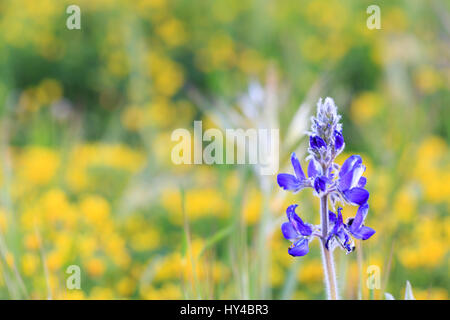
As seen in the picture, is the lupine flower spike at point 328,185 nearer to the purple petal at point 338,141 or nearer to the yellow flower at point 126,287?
the purple petal at point 338,141

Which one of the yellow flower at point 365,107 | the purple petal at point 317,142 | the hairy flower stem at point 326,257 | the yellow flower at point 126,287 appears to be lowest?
the yellow flower at point 126,287

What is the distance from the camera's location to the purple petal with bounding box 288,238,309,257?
127 cm

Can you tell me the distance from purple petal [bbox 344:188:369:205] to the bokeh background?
0.41m

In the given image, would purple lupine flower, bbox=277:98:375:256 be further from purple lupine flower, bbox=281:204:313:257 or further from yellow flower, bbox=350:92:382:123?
yellow flower, bbox=350:92:382:123

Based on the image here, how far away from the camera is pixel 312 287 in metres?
2.58

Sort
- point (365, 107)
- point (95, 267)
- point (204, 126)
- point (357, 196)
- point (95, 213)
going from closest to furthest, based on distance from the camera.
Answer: point (357, 196) → point (95, 267) → point (95, 213) → point (365, 107) → point (204, 126)

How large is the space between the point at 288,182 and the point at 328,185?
0.26 ft

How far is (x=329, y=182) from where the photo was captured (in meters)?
1.25

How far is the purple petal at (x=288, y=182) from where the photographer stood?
128 centimetres

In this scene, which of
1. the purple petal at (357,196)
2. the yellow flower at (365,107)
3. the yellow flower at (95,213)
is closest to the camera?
the purple petal at (357,196)

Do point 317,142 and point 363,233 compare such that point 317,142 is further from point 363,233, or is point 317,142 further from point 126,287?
point 126,287

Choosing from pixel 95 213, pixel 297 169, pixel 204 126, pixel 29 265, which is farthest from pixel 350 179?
pixel 204 126

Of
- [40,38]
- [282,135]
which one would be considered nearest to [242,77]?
[282,135]

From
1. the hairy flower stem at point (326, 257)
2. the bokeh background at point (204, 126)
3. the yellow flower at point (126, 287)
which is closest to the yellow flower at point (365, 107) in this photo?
the bokeh background at point (204, 126)
